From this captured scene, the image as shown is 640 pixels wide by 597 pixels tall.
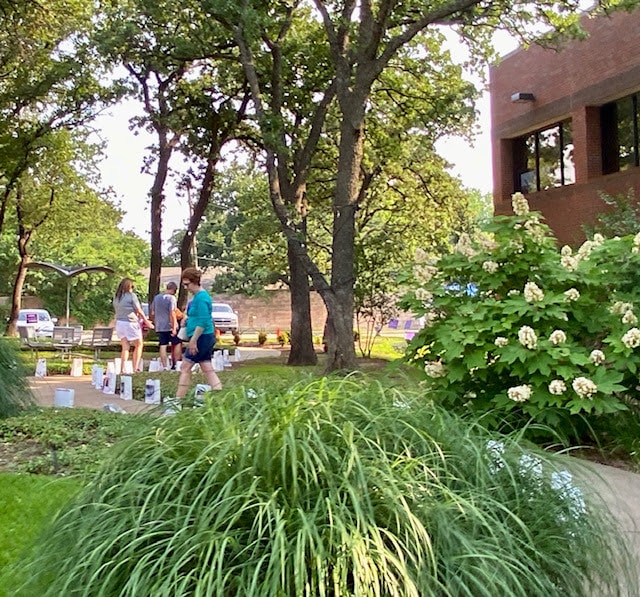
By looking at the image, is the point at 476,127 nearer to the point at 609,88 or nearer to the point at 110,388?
the point at 609,88

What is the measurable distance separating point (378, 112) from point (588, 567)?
61.1 ft

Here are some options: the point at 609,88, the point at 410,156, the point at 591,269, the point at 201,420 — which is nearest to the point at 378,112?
the point at 410,156

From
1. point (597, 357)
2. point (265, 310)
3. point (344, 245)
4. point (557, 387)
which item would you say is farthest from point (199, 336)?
point (265, 310)

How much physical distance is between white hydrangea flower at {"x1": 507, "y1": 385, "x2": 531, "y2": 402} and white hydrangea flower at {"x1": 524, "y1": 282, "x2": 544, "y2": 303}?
0.67 m

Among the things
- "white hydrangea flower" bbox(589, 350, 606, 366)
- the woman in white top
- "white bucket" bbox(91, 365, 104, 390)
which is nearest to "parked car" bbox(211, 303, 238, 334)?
the woman in white top

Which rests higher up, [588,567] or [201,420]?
[201,420]

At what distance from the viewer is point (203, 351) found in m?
9.03

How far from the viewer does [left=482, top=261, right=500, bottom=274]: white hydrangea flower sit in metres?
6.14

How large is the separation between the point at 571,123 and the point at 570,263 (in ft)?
46.5

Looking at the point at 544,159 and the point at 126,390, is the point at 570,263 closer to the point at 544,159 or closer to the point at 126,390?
the point at 126,390

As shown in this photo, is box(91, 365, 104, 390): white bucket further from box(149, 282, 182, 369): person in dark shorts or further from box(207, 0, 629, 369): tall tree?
box(207, 0, 629, 369): tall tree

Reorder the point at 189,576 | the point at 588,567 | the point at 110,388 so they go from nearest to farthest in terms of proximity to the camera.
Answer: the point at 189,576, the point at 588,567, the point at 110,388

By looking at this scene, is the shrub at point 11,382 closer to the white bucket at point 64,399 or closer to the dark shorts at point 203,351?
the white bucket at point 64,399

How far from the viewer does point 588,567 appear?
→ 2.96m
